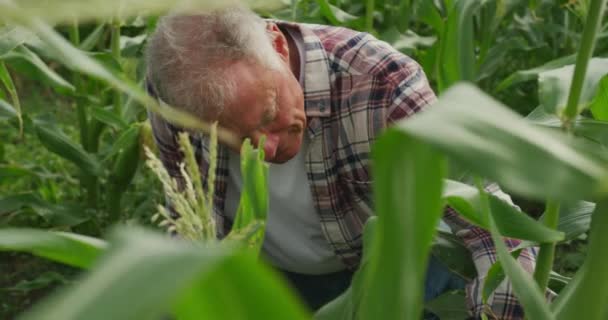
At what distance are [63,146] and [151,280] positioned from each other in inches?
70.5

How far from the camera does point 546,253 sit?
75cm

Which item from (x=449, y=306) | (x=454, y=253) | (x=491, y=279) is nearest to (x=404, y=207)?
(x=491, y=279)

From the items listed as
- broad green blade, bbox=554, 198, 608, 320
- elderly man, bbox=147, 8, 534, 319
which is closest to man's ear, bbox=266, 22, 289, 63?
elderly man, bbox=147, 8, 534, 319

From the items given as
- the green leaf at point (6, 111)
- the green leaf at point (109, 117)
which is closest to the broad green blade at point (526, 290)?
the green leaf at point (6, 111)

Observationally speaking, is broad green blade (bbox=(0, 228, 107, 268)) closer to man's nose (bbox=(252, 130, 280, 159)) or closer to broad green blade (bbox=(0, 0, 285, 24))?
broad green blade (bbox=(0, 0, 285, 24))

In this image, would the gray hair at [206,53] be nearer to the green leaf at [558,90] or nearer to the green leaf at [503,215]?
the green leaf at [503,215]

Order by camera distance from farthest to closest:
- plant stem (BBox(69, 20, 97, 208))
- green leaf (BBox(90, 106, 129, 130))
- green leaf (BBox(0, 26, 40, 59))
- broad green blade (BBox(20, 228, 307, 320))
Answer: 1. plant stem (BBox(69, 20, 97, 208))
2. green leaf (BBox(90, 106, 129, 130))
3. green leaf (BBox(0, 26, 40, 59))
4. broad green blade (BBox(20, 228, 307, 320))

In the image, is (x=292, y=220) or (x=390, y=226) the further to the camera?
(x=292, y=220)

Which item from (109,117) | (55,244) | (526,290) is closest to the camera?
(55,244)

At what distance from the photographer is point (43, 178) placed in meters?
2.34

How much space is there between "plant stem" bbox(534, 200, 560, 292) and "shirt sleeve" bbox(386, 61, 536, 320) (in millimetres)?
155

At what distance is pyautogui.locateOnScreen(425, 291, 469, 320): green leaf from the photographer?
52.1 inches

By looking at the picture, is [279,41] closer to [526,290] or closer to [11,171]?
[526,290]

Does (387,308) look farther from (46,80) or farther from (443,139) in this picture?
(46,80)
